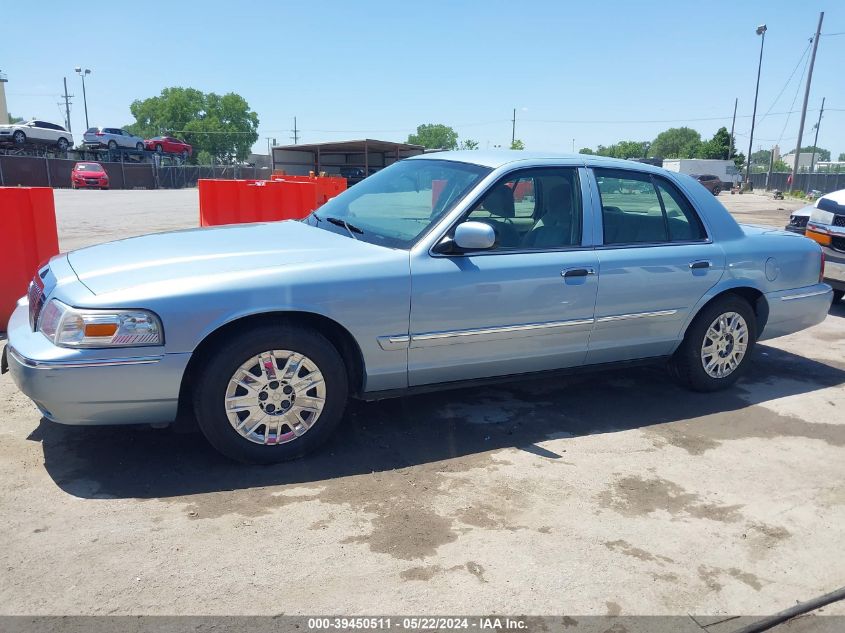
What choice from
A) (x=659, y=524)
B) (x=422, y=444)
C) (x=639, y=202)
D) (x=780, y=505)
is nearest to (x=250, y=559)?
(x=422, y=444)

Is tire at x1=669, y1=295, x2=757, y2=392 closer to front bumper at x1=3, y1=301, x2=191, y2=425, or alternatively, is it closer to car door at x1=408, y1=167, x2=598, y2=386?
car door at x1=408, y1=167, x2=598, y2=386

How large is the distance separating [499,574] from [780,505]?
166cm

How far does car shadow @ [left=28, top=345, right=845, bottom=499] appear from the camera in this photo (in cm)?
343

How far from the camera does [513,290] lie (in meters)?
3.92

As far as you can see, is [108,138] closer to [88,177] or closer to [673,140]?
[88,177]

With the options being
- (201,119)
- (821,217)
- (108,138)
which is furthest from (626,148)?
(821,217)

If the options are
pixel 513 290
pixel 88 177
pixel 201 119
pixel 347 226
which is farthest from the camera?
pixel 201 119

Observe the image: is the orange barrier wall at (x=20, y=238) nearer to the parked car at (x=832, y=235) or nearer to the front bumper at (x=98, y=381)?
the front bumper at (x=98, y=381)

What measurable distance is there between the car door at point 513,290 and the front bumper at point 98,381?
4.33 feet

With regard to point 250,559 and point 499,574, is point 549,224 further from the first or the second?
point 250,559

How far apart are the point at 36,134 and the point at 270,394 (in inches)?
1652

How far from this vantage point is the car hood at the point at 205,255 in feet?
11.0

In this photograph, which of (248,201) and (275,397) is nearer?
(275,397)

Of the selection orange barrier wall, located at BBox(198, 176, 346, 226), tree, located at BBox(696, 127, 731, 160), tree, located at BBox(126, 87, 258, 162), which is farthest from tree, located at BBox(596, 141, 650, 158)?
orange barrier wall, located at BBox(198, 176, 346, 226)
